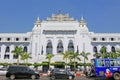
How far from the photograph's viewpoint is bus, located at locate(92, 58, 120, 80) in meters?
32.0

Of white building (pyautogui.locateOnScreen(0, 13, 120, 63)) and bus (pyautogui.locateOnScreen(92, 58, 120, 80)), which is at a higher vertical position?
white building (pyautogui.locateOnScreen(0, 13, 120, 63))

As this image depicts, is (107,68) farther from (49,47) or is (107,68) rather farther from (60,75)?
(49,47)

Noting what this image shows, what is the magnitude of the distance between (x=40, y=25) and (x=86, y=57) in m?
25.1

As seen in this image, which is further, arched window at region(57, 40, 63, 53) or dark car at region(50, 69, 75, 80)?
arched window at region(57, 40, 63, 53)

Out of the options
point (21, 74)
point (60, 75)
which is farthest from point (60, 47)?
point (21, 74)

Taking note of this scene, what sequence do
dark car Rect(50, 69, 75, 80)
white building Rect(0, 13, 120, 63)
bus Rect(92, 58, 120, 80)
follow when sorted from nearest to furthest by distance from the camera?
1. bus Rect(92, 58, 120, 80)
2. dark car Rect(50, 69, 75, 80)
3. white building Rect(0, 13, 120, 63)

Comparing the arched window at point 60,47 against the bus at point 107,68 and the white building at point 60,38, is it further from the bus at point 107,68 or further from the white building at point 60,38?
the bus at point 107,68

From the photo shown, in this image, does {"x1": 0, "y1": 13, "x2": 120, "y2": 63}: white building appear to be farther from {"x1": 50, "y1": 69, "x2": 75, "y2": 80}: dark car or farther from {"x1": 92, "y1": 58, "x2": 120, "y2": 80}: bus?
{"x1": 92, "y1": 58, "x2": 120, "y2": 80}: bus

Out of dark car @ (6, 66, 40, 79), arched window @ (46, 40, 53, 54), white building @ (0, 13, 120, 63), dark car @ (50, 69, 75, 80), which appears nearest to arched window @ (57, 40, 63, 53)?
white building @ (0, 13, 120, 63)

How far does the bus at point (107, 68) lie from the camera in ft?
105

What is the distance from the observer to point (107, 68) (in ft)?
105

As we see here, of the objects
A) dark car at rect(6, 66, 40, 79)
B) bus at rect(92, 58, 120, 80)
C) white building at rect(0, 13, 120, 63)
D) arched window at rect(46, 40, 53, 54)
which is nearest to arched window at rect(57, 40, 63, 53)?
white building at rect(0, 13, 120, 63)

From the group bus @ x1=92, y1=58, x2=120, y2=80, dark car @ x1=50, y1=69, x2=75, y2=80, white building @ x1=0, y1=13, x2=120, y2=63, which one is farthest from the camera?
white building @ x1=0, y1=13, x2=120, y2=63

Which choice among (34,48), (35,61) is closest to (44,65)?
(35,61)
